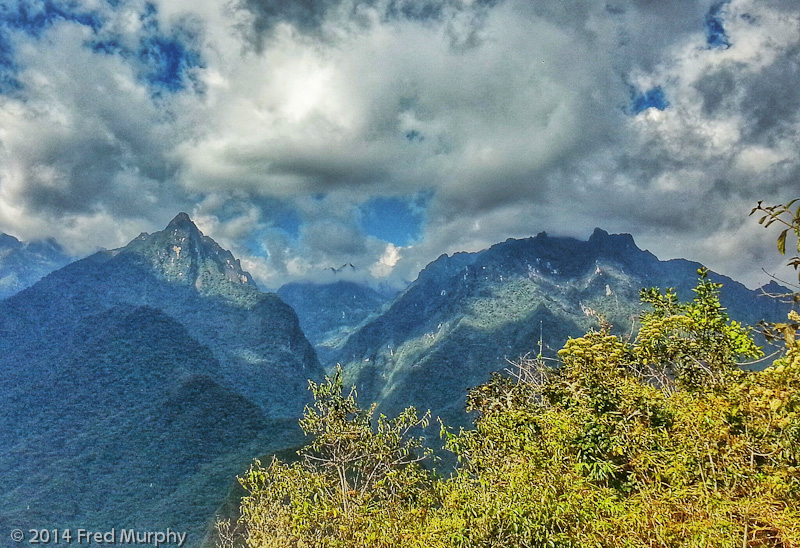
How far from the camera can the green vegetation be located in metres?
8.38

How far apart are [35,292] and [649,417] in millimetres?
206818

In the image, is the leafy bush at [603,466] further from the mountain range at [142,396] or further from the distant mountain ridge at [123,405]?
the distant mountain ridge at [123,405]

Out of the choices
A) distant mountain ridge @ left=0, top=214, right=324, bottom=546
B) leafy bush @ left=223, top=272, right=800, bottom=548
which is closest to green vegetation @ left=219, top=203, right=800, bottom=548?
leafy bush @ left=223, top=272, right=800, bottom=548

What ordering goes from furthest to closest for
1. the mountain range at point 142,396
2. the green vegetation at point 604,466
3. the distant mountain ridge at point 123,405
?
the mountain range at point 142,396 → the distant mountain ridge at point 123,405 → the green vegetation at point 604,466

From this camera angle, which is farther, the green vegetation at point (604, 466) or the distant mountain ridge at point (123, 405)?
the distant mountain ridge at point (123, 405)

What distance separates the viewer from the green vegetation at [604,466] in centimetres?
838

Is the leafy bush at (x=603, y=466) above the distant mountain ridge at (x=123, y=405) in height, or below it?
below

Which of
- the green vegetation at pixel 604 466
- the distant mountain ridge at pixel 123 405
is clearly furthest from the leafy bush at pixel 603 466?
the distant mountain ridge at pixel 123 405

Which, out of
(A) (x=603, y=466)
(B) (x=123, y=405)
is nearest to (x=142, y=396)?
(B) (x=123, y=405)

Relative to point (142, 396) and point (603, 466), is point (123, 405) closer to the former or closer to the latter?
point (142, 396)

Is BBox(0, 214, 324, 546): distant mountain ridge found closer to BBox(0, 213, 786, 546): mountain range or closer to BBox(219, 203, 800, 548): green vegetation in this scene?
BBox(0, 213, 786, 546): mountain range

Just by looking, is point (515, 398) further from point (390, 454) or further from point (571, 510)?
point (571, 510)

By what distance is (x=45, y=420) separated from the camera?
115000mm

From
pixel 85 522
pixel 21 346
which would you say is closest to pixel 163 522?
pixel 85 522
